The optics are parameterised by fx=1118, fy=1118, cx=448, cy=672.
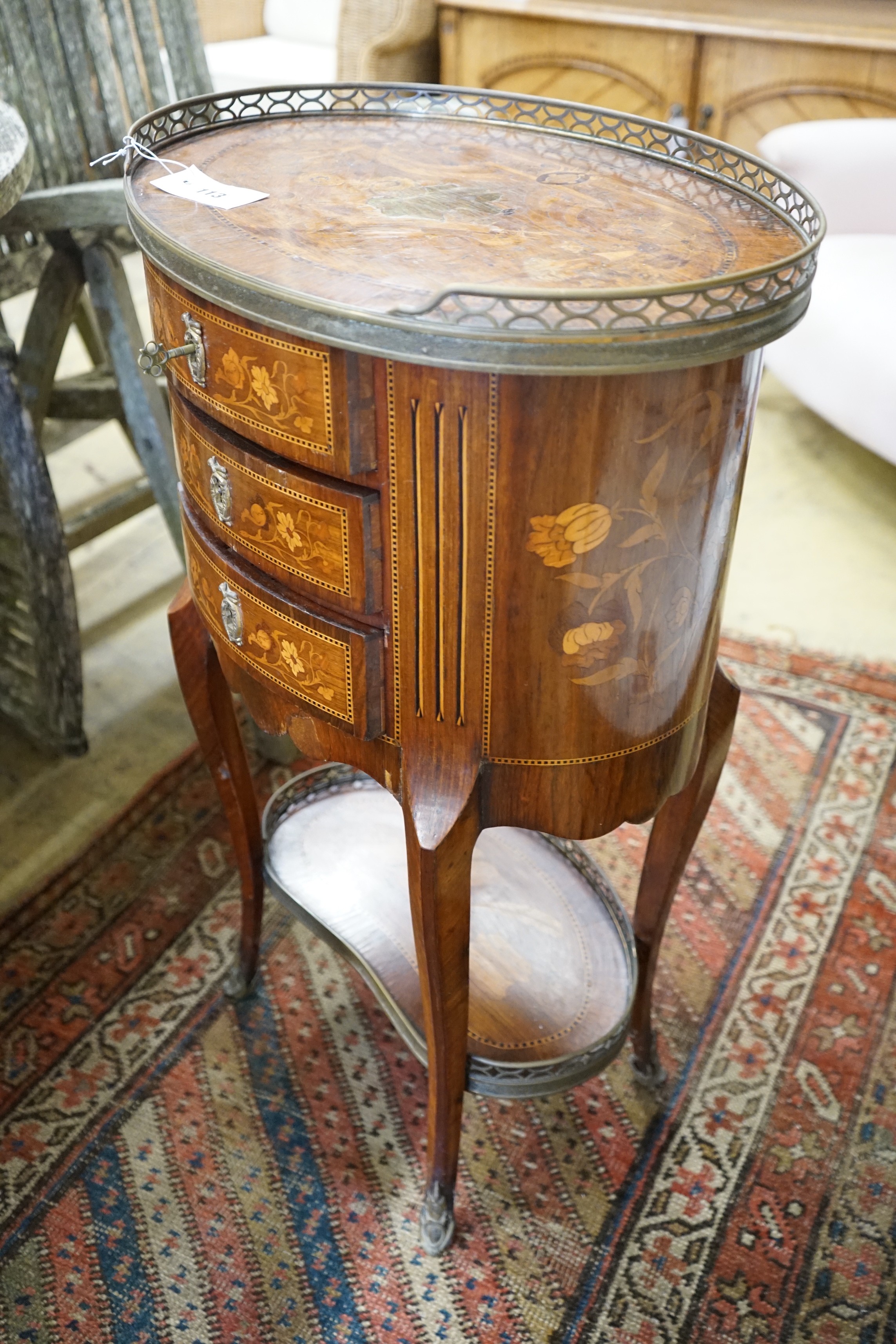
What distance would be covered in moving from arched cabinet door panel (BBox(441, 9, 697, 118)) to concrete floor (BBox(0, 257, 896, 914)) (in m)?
0.89

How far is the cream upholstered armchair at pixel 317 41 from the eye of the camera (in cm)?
317

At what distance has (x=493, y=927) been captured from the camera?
1.50m

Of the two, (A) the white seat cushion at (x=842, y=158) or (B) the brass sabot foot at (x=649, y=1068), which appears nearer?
(B) the brass sabot foot at (x=649, y=1068)

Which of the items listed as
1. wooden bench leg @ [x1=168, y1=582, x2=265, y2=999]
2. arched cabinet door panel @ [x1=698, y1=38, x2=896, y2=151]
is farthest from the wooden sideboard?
wooden bench leg @ [x1=168, y1=582, x2=265, y2=999]

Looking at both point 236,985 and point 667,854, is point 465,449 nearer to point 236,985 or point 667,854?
point 667,854

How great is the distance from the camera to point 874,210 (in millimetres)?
2680

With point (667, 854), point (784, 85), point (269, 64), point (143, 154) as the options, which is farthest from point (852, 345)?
point (269, 64)

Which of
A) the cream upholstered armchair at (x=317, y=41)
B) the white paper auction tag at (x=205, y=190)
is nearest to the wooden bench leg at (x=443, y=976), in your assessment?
the white paper auction tag at (x=205, y=190)

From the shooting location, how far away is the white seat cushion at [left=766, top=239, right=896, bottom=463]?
7.84ft

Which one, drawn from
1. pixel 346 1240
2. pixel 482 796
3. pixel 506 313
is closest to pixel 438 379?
pixel 506 313

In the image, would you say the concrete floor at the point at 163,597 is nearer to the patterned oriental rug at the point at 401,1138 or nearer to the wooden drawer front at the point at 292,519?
the patterned oriental rug at the point at 401,1138

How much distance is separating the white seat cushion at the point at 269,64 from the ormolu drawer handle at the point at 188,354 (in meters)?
3.03

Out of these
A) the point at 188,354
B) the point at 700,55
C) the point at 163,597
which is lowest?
the point at 163,597

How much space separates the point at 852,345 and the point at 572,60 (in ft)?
4.21
